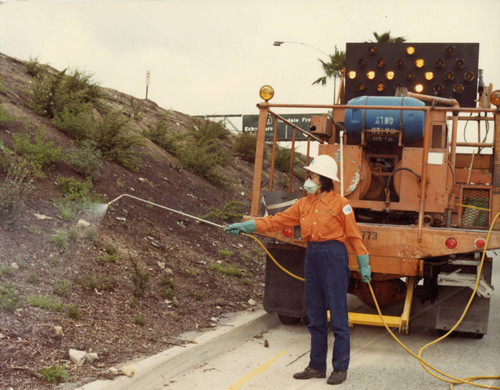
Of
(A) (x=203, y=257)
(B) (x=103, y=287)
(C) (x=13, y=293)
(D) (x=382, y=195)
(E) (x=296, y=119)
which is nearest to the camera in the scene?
(C) (x=13, y=293)

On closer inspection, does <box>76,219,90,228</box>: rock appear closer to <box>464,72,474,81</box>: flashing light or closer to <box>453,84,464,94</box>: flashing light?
<box>453,84,464,94</box>: flashing light

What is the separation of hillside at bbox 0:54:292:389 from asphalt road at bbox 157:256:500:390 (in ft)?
1.99

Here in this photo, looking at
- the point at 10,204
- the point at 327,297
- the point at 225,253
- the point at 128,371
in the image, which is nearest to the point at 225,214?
the point at 225,253

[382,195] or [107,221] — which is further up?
[382,195]

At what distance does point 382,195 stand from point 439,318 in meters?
1.74

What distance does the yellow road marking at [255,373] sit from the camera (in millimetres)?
5590

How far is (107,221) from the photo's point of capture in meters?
9.23

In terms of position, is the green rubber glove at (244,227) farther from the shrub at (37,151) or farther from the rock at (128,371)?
the shrub at (37,151)

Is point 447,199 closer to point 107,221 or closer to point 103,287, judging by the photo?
point 103,287

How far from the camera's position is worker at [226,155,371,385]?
230 inches

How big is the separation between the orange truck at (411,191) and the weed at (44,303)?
2523mm

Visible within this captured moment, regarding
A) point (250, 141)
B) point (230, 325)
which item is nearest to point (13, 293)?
point (230, 325)

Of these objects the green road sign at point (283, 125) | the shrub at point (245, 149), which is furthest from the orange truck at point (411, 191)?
the shrub at point (245, 149)

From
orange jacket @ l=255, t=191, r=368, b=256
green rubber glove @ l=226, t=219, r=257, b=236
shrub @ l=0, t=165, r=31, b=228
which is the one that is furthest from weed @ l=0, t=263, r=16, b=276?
orange jacket @ l=255, t=191, r=368, b=256
